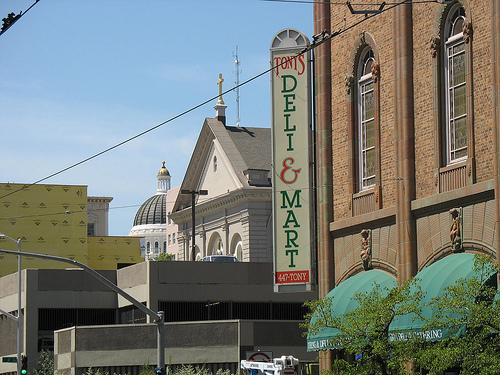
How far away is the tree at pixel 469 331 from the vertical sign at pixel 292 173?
11933mm

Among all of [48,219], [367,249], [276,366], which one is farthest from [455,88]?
[48,219]

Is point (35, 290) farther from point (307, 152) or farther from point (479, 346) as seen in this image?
point (479, 346)

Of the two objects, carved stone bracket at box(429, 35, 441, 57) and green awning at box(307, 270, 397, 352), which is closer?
carved stone bracket at box(429, 35, 441, 57)

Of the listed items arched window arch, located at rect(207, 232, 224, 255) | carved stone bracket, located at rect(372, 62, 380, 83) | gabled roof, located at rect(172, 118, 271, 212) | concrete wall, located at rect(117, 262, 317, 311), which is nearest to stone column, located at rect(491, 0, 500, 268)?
carved stone bracket, located at rect(372, 62, 380, 83)

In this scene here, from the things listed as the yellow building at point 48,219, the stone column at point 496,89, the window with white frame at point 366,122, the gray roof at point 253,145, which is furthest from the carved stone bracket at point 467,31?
the yellow building at point 48,219

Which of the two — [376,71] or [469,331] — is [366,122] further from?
[469,331]

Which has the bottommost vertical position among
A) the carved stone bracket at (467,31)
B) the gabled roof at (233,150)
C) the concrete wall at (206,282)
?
the concrete wall at (206,282)

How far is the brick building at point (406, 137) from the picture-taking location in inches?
1087

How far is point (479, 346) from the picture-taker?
22625mm

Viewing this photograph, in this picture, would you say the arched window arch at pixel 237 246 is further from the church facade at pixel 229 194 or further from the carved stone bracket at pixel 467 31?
the carved stone bracket at pixel 467 31

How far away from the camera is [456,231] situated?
1107 inches

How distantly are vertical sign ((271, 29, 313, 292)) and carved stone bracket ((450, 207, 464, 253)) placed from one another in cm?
824

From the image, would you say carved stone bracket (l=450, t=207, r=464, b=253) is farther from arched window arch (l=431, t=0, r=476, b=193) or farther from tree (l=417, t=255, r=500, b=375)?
tree (l=417, t=255, r=500, b=375)

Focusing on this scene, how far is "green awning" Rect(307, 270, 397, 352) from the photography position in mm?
30969
